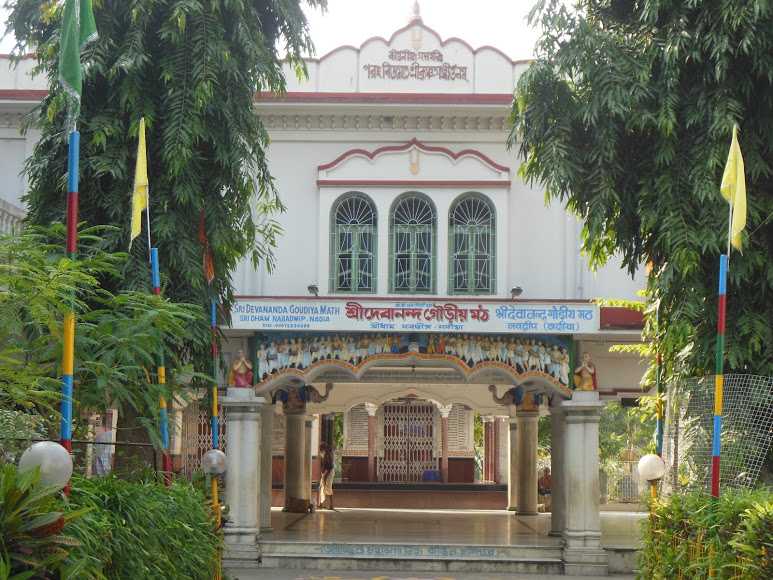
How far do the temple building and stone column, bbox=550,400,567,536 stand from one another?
0.04 metres

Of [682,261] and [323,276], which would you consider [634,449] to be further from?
[682,261]

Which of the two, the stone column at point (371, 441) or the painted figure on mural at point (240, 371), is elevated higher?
the painted figure on mural at point (240, 371)

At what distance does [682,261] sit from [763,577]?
4.24m

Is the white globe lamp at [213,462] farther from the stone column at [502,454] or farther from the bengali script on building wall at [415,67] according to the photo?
the stone column at [502,454]

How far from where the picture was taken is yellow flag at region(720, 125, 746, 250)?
409 inches

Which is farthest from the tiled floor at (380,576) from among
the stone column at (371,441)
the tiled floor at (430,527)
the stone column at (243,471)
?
the stone column at (371,441)

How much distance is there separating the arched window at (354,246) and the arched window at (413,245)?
299mm

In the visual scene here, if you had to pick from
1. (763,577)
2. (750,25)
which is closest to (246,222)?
(750,25)

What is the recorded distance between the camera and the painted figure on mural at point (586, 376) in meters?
16.7

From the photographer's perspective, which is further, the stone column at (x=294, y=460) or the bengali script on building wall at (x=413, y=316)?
the stone column at (x=294, y=460)

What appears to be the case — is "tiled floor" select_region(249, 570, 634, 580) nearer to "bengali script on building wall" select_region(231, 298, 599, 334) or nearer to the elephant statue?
"bengali script on building wall" select_region(231, 298, 599, 334)

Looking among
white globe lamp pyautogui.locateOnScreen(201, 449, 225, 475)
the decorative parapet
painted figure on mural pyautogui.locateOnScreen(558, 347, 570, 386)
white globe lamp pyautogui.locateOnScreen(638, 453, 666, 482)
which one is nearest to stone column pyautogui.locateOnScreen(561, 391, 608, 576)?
painted figure on mural pyautogui.locateOnScreen(558, 347, 570, 386)

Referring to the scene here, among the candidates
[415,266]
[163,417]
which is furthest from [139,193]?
[415,266]

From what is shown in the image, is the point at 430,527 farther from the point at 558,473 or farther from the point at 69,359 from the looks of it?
the point at 69,359
